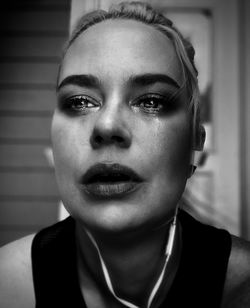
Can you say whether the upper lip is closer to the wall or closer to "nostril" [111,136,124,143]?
"nostril" [111,136,124,143]

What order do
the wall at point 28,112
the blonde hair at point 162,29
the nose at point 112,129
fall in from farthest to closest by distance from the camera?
1. the wall at point 28,112
2. the blonde hair at point 162,29
3. the nose at point 112,129

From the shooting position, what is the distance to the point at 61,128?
689 mm

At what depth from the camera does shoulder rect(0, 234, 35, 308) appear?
30.9 inches

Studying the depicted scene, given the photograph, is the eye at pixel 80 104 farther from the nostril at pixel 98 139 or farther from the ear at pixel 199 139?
the ear at pixel 199 139

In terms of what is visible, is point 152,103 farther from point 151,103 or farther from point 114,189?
point 114,189

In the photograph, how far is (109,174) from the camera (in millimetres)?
604

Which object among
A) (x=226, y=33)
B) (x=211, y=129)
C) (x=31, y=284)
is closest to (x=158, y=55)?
(x=31, y=284)

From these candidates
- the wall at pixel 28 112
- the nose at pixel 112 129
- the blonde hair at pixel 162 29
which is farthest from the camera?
the wall at pixel 28 112

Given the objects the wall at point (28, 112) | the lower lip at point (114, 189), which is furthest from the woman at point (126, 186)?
the wall at point (28, 112)

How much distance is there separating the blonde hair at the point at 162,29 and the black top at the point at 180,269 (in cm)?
28

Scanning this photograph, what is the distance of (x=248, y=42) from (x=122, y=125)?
150cm

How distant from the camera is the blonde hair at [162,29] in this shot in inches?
29.0

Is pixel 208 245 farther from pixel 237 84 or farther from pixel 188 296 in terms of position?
pixel 237 84

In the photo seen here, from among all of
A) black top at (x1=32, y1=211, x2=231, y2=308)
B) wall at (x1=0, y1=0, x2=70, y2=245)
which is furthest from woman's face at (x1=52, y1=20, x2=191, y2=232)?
wall at (x1=0, y1=0, x2=70, y2=245)
